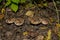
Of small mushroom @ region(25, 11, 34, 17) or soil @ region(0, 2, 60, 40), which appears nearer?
soil @ region(0, 2, 60, 40)

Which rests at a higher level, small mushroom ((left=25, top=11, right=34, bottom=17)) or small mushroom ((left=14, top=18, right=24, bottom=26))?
small mushroom ((left=25, top=11, right=34, bottom=17))

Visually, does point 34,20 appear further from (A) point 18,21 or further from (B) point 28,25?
(A) point 18,21

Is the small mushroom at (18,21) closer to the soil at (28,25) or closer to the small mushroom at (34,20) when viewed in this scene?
the soil at (28,25)

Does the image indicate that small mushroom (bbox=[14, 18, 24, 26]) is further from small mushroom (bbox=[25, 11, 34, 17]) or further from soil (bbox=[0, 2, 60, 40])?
small mushroom (bbox=[25, 11, 34, 17])

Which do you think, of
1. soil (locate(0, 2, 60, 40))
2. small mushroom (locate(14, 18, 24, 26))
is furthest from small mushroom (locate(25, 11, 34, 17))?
small mushroom (locate(14, 18, 24, 26))

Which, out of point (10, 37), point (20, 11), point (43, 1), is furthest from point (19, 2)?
point (10, 37)

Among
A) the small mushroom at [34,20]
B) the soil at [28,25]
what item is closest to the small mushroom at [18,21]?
the soil at [28,25]

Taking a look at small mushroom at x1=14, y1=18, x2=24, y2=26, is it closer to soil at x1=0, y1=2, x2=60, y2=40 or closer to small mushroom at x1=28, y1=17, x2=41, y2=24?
soil at x1=0, y1=2, x2=60, y2=40

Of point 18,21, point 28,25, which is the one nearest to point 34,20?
point 28,25

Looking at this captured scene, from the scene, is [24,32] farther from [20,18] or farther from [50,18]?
[50,18]

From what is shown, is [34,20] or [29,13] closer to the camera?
[34,20]

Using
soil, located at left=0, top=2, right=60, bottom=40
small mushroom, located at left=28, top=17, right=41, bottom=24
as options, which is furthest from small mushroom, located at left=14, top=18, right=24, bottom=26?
small mushroom, located at left=28, top=17, right=41, bottom=24

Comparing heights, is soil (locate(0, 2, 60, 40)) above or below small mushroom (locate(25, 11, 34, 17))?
below
